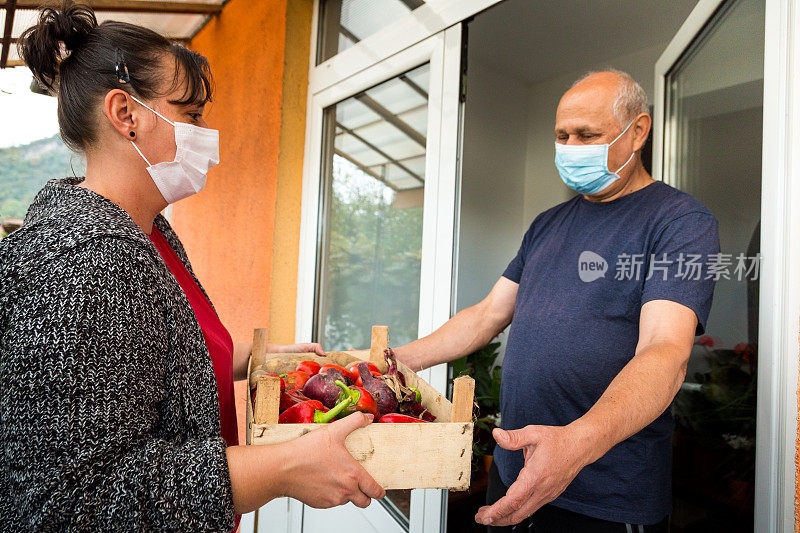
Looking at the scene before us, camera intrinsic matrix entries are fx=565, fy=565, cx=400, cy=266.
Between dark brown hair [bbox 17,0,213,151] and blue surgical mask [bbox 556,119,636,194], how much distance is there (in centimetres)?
116

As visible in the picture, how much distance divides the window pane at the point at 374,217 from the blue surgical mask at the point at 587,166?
1.07 m

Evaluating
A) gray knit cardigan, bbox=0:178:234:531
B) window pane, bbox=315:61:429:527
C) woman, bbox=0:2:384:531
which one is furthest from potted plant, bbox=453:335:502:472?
gray knit cardigan, bbox=0:178:234:531

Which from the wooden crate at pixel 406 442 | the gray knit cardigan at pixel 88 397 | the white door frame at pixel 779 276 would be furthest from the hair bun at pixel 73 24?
the white door frame at pixel 779 276

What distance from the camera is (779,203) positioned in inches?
57.2

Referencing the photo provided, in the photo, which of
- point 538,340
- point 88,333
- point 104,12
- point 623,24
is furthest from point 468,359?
point 104,12

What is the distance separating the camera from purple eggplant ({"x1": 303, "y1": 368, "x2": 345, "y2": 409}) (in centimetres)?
126

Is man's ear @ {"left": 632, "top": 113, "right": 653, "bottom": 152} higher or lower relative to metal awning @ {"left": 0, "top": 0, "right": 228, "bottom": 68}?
lower

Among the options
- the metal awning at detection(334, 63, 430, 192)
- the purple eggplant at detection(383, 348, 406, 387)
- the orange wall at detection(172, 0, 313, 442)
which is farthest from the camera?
the orange wall at detection(172, 0, 313, 442)

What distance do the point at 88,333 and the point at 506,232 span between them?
370cm

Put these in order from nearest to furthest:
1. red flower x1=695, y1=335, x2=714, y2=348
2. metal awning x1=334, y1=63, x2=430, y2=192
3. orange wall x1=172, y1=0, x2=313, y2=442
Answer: red flower x1=695, y1=335, x2=714, y2=348
metal awning x1=334, y1=63, x2=430, y2=192
orange wall x1=172, y1=0, x2=313, y2=442

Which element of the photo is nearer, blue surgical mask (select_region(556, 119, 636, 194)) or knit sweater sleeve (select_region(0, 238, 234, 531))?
knit sweater sleeve (select_region(0, 238, 234, 531))

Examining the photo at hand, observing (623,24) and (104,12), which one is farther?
(104,12)

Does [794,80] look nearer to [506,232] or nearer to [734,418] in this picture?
[734,418]

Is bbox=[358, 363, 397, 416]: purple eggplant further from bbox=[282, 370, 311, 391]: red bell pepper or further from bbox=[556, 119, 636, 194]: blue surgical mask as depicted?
bbox=[556, 119, 636, 194]: blue surgical mask
